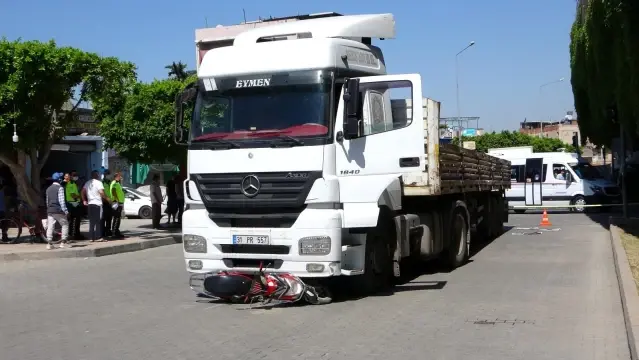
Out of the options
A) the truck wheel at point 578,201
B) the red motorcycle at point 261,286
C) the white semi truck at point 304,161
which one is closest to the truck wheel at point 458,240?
the white semi truck at point 304,161

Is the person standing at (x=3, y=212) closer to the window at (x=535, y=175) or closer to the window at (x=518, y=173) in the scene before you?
the window at (x=518, y=173)

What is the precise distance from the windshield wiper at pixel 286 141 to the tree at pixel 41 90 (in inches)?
375

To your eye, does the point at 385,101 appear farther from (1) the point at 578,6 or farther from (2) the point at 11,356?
(1) the point at 578,6

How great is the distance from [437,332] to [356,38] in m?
5.00

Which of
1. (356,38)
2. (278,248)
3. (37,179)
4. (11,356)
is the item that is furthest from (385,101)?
(37,179)

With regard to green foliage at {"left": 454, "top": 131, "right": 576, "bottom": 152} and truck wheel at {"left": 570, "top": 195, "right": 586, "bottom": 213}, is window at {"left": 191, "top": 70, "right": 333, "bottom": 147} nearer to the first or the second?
truck wheel at {"left": 570, "top": 195, "right": 586, "bottom": 213}

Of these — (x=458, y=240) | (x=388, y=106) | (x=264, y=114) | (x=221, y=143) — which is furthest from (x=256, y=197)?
(x=458, y=240)

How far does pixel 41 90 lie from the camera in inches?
664

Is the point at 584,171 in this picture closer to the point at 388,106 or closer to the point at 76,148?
the point at 388,106

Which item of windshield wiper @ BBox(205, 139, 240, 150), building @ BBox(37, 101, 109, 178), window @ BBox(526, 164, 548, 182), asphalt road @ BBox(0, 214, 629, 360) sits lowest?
asphalt road @ BBox(0, 214, 629, 360)

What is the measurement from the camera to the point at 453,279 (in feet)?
38.0

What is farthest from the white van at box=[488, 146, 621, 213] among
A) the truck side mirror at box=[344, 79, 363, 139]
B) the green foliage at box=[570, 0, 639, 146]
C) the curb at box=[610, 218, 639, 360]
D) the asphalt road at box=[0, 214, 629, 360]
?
the truck side mirror at box=[344, 79, 363, 139]

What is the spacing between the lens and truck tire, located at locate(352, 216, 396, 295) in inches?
380

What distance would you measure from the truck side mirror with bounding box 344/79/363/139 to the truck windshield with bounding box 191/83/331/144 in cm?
25
